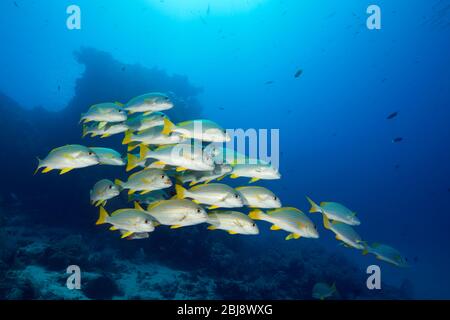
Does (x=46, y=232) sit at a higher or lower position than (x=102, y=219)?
lower

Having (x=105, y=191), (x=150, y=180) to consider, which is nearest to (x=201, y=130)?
(x=150, y=180)

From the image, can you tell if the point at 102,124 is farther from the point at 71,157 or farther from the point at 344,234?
the point at 344,234

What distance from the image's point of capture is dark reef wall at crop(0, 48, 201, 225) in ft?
52.4

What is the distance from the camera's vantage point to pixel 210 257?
13180 millimetres

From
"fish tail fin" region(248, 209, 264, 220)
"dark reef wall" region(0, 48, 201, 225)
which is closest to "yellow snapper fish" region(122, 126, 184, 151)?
"fish tail fin" region(248, 209, 264, 220)

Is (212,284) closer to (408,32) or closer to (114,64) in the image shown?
(114,64)

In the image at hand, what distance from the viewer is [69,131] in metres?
19.6

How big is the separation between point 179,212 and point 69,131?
1916 cm

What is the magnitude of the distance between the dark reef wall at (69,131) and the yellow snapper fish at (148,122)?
38.4 ft

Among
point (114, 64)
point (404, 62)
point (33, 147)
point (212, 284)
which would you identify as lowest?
point (212, 284)

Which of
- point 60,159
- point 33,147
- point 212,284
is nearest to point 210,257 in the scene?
point 212,284

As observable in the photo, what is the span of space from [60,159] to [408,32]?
284ft

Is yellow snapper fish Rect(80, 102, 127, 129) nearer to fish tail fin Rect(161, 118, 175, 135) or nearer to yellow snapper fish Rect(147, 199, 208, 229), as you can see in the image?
fish tail fin Rect(161, 118, 175, 135)
